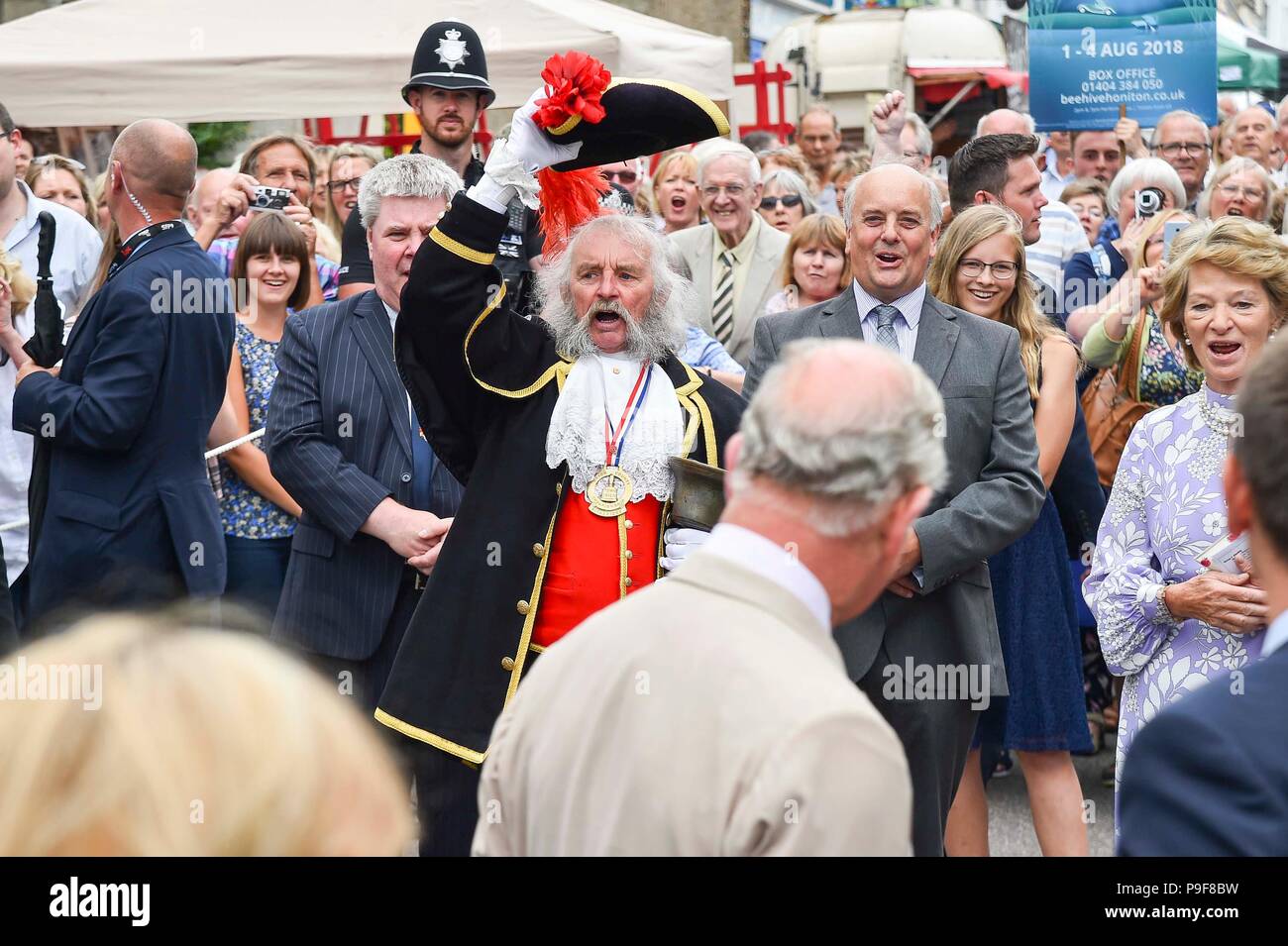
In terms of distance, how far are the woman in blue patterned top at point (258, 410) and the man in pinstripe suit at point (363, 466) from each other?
0.94 meters

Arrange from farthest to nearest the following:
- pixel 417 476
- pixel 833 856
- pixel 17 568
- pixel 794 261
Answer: pixel 794 261
pixel 17 568
pixel 417 476
pixel 833 856

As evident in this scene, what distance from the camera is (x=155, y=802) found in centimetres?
142

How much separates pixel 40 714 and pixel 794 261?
5.87m

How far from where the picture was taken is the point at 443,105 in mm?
6125

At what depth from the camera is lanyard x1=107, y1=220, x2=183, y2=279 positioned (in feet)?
17.0

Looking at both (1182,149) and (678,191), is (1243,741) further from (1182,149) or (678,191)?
(1182,149)

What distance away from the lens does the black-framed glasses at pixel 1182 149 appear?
926cm

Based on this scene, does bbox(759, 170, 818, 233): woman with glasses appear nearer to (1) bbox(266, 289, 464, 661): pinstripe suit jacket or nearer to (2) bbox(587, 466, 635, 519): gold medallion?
(1) bbox(266, 289, 464, 661): pinstripe suit jacket

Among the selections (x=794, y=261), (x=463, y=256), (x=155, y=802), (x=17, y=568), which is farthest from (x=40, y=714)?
(x=794, y=261)

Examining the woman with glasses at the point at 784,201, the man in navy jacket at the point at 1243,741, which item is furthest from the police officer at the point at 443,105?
the man in navy jacket at the point at 1243,741

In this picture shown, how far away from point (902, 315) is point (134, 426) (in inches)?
90.3

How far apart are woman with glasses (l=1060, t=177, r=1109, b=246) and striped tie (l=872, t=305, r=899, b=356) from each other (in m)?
4.82

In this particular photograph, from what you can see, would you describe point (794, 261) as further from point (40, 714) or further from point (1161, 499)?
point (40, 714)
